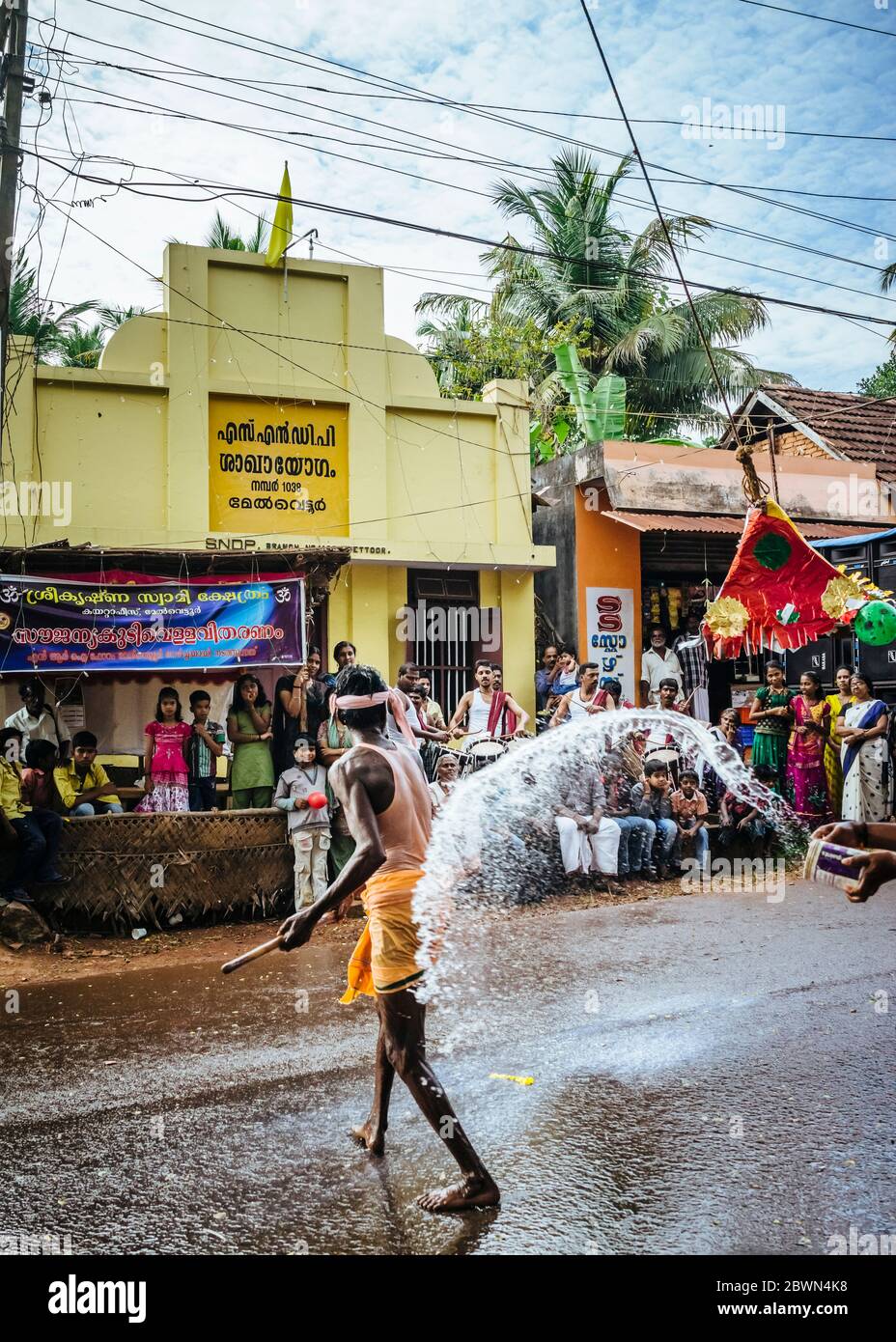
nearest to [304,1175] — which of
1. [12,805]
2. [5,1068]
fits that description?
[5,1068]

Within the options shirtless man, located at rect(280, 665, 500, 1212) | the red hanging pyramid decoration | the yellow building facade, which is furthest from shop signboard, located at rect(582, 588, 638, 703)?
shirtless man, located at rect(280, 665, 500, 1212)

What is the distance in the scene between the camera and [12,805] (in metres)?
8.30

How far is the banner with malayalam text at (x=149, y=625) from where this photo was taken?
370 inches

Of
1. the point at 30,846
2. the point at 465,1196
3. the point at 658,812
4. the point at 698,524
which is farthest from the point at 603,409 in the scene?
the point at 465,1196

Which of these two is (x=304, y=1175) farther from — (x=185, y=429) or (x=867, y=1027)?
(x=185, y=429)

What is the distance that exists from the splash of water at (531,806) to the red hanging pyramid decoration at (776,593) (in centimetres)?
220

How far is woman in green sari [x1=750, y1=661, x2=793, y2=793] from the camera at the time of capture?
1200 cm

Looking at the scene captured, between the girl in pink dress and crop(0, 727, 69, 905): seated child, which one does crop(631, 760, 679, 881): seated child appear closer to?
the girl in pink dress

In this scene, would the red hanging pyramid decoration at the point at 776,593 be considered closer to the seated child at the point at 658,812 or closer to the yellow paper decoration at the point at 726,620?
the yellow paper decoration at the point at 726,620

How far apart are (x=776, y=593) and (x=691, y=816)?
267cm

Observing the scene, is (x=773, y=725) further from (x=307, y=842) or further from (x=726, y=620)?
(x=307, y=842)

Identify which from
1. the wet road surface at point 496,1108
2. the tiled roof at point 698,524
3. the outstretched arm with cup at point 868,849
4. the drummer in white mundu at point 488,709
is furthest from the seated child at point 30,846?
the tiled roof at point 698,524

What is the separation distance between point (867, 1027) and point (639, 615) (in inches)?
412

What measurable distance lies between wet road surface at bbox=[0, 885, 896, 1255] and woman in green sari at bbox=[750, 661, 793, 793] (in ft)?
15.5
